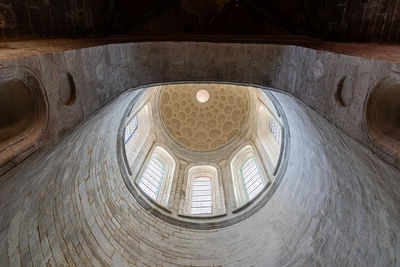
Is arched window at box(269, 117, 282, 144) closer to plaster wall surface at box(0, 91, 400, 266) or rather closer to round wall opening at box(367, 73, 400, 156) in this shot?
plaster wall surface at box(0, 91, 400, 266)

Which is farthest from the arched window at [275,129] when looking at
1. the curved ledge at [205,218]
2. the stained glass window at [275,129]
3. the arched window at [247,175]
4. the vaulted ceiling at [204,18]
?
the vaulted ceiling at [204,18]

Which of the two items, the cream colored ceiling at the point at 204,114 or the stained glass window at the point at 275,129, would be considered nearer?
the stained glass window at the point at 275,129

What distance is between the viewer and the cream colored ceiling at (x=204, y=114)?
13.6 metres

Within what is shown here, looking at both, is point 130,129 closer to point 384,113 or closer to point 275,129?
point 275,129

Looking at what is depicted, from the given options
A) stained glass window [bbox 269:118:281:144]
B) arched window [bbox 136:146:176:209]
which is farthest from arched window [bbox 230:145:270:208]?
arched window [bbox 136:146:176:209]

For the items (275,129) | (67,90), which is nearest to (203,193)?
(275,129)

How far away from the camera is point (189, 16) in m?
6.20

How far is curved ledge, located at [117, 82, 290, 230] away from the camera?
7.45m

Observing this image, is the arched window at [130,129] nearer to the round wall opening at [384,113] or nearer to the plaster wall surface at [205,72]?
the plaster wall surface at [205,72]

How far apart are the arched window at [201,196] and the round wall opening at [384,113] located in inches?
295

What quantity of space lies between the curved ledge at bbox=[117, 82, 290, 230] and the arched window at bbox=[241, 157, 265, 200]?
88cm

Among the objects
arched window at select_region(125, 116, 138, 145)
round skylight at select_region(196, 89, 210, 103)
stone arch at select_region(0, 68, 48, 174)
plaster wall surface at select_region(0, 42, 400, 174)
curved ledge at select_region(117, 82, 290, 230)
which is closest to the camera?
stone arch at select_region(0, 68, 48, 174)

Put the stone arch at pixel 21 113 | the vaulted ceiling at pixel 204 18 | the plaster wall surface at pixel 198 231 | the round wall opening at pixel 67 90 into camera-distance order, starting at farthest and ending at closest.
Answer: the vaulted ceiling at pixel 204 18, the plaster wall surface at pixel 198 231, the round wall opening at pixel 67 90, the stone arch at pixel 21 113

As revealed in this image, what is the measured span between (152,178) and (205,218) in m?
2.81
